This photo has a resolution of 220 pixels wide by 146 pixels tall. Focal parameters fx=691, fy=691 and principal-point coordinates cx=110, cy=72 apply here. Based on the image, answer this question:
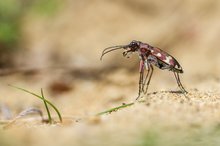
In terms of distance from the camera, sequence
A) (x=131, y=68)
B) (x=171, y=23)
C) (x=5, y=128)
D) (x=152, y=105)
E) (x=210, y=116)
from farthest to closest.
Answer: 1. (x=171, y=23)
2. (x=131, y=68)
3. (x=5, y=128)
4. (x=152, y=105)
5. (x=210, y=116)

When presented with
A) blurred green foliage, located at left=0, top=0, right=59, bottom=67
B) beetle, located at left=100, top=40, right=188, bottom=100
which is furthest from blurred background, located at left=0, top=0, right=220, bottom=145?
beetle, located at left=100, top=40, right=188, bottom=100

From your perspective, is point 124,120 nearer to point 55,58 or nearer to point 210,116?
point 210,116

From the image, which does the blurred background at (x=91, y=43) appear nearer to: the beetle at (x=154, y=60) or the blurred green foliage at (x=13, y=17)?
the blurred green foliage at (x=13, y=17)

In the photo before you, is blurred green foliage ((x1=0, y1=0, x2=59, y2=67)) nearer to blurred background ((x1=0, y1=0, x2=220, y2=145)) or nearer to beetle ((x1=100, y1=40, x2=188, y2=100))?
blurred background ((x1=0, y1=0, x2=220, y2=145))

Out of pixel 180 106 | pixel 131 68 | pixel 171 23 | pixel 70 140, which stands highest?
pixel 171 23

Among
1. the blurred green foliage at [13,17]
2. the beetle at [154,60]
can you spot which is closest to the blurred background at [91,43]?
the blurred green foliage at [13,17]

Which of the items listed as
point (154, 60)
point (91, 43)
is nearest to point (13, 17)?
point (91, 43)

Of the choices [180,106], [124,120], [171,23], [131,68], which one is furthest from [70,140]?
[171,23]
